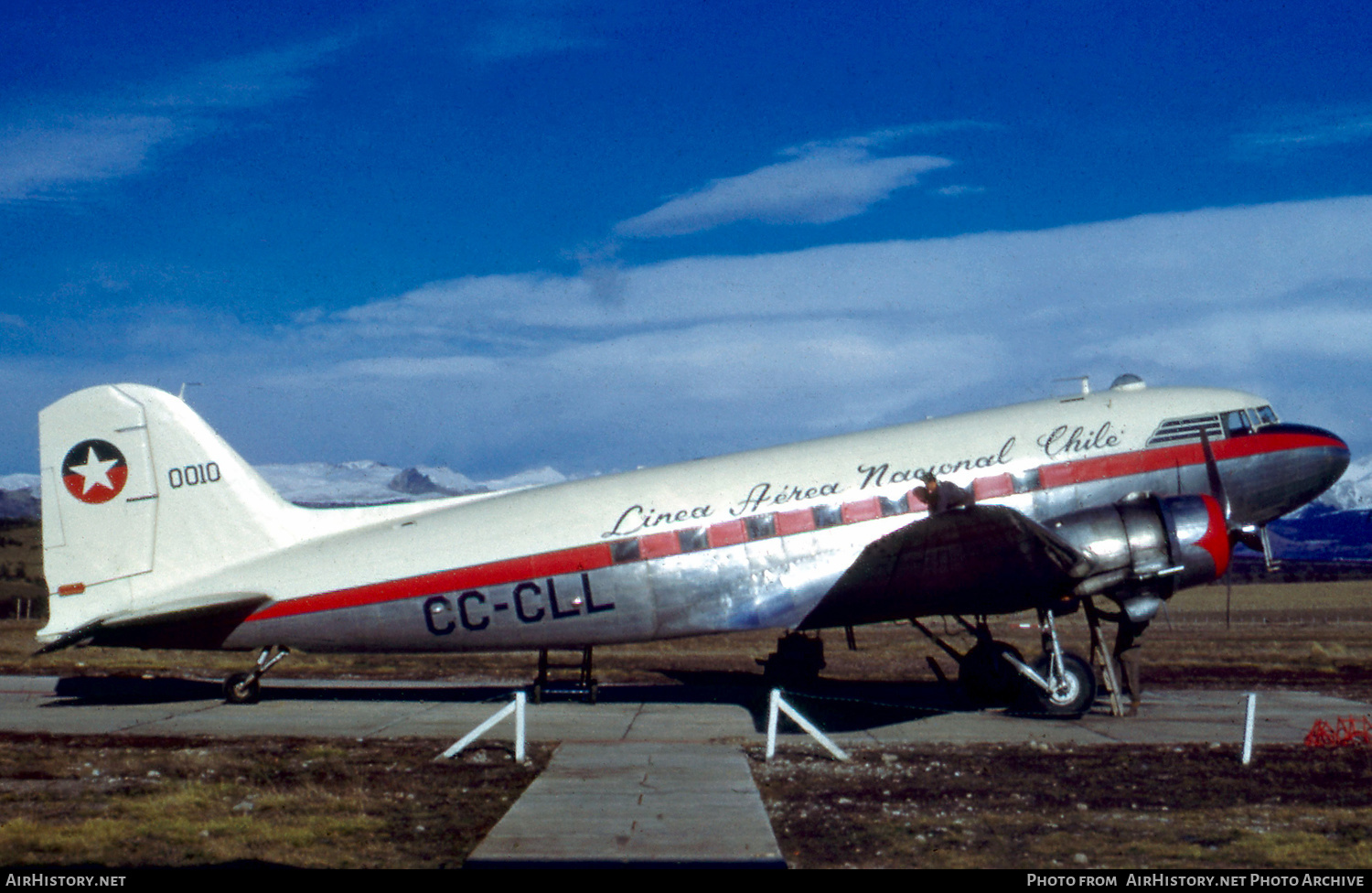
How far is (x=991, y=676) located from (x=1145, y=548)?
3.11 m

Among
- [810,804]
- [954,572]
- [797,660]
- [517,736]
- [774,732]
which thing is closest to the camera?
[810,804]

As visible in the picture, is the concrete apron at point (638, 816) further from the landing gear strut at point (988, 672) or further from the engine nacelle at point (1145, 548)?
the engine nacelle at point (1145, 548)

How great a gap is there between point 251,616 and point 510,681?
7119mm

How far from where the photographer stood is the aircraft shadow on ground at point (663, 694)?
15.4 metres

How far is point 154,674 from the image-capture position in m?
21.3

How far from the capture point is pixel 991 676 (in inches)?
607

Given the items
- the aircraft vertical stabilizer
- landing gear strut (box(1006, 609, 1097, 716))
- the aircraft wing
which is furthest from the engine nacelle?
the aircraft vertical stabilizer

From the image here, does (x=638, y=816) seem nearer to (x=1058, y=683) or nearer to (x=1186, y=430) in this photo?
(x=1058, y=683)

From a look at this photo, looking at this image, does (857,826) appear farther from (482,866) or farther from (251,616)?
(251,616)

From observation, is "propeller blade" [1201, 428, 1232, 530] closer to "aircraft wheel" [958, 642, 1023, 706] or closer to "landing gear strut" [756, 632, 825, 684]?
"aircraft wheel" [958, 642, 1023, 706]

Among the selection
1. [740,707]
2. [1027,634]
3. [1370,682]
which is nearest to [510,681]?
[740,707]

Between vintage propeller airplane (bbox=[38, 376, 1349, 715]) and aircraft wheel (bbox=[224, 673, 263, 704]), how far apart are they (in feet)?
4.32

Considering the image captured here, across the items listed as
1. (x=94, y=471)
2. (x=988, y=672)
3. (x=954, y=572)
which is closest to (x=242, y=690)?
(x=94, y=471)

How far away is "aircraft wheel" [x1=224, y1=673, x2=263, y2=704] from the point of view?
644 inches
